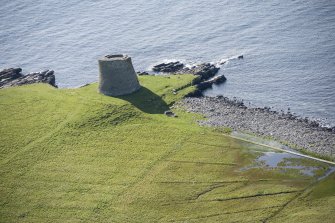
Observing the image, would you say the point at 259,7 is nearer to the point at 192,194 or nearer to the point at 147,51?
the point at 147,51

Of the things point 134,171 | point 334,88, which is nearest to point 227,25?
point 334,88

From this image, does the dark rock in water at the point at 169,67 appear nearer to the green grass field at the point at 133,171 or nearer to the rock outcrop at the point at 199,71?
the rock outcrop at the point at 199,71

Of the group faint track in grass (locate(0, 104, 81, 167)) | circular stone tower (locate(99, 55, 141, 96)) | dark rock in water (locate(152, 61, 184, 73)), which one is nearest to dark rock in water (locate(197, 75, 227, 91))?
dark rock in water (locate(152, 61, 184, 73))

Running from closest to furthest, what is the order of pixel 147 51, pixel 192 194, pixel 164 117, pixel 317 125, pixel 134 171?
pixel 192 194 < pixel 134 171 < pixel 317 125 < pixel 164 117 < pixel 147 51

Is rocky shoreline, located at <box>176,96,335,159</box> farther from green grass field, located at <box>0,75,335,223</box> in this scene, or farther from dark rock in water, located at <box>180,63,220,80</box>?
dark rock in water, located at <box>180,63,220,80</box>

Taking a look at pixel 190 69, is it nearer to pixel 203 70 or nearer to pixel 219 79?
pixel 203 70

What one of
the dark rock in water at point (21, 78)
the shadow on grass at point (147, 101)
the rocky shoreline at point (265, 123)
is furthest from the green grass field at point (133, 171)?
the dark rock in water at point (21, 78)
